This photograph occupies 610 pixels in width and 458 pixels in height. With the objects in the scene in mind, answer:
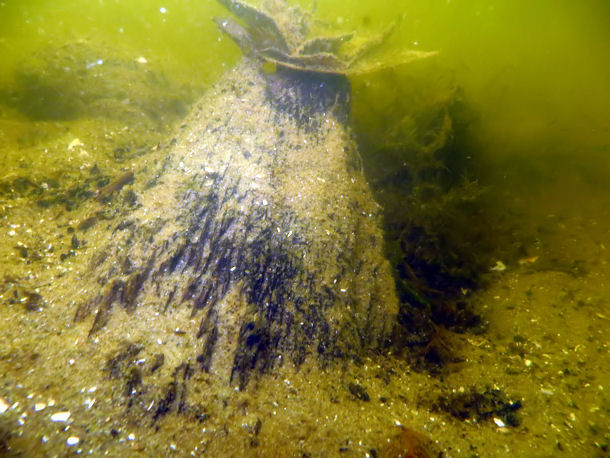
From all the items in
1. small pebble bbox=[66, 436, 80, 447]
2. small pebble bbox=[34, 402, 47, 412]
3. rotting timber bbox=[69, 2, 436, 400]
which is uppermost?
rotting timber bbox=[69, 2, 436, 400]

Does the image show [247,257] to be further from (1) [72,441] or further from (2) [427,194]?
(2) [427,194]

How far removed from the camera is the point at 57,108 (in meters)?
5.75

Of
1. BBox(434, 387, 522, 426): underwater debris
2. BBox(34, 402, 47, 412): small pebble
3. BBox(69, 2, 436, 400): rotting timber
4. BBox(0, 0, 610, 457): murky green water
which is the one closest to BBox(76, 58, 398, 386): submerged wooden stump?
BBox(69, 2, 436, 400): rotting timber

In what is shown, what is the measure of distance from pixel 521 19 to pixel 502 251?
23.1ft

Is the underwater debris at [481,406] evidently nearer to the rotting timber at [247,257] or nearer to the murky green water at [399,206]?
the murky green water at [399,206]

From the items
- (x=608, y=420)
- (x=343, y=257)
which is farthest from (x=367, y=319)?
(x=608, y=420)

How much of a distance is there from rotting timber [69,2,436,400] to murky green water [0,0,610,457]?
1.04 ft

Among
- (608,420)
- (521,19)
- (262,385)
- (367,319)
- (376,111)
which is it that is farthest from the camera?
(521,19)

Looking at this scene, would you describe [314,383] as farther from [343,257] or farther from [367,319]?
[343,257]

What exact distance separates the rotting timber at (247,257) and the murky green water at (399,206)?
1.04 ft

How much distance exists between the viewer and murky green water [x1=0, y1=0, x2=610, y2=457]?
2.33m

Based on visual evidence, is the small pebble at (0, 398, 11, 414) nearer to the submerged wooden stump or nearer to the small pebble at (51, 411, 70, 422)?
the small pebble at (51, 411, 70, 422)

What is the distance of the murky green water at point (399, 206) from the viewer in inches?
91.6

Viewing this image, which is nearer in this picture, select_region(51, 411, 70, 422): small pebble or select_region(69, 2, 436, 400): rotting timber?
select_region(51, 411, 70, 422): small pebble
